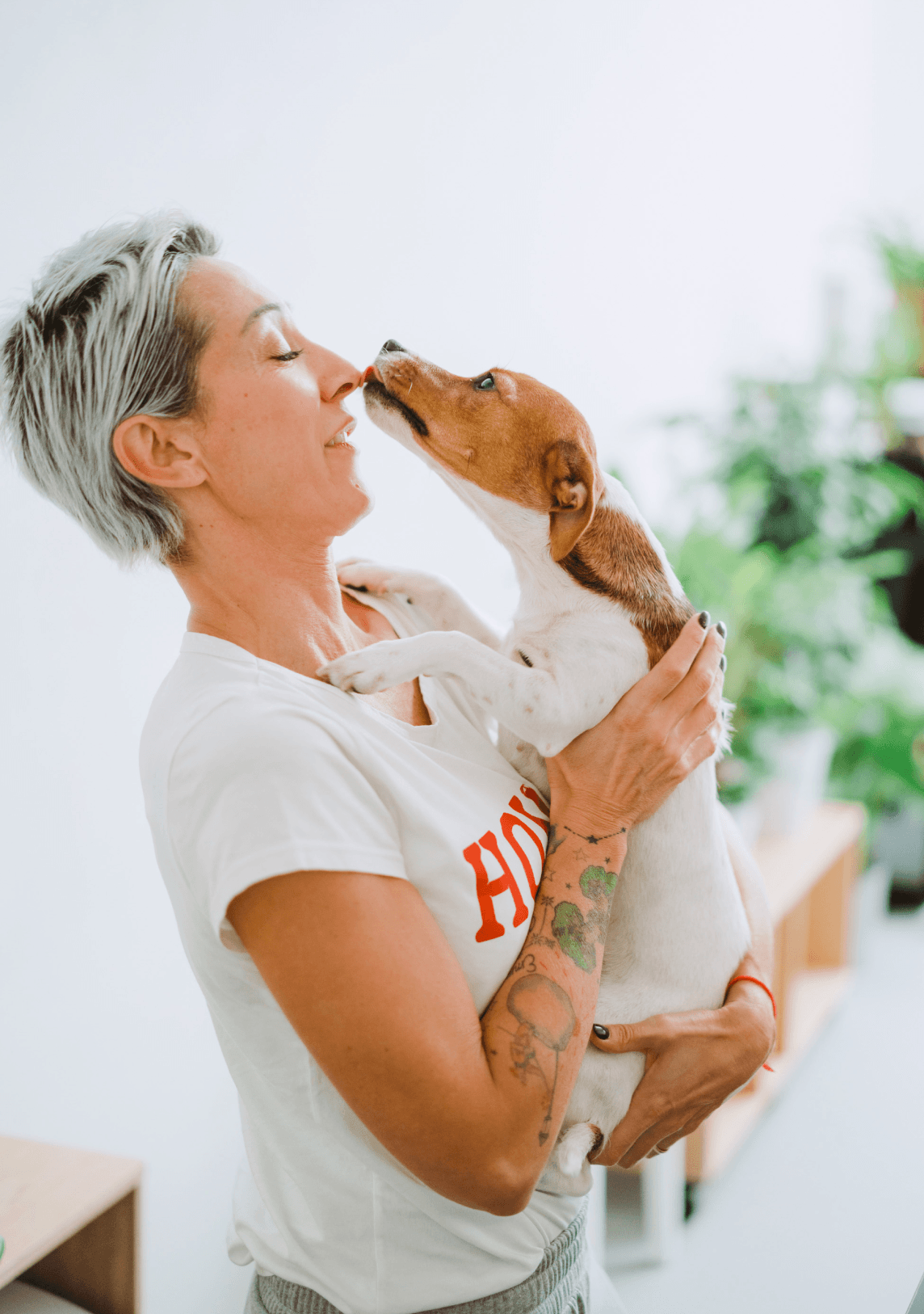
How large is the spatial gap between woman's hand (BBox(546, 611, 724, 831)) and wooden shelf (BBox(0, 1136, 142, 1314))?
→ 78 cm

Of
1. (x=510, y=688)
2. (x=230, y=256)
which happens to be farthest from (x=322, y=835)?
(x=230, y=256)

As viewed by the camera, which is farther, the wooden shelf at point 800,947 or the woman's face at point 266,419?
the wooden shelf at point 800,947

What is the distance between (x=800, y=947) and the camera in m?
3.27

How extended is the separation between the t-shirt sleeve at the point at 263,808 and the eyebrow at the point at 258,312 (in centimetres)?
38

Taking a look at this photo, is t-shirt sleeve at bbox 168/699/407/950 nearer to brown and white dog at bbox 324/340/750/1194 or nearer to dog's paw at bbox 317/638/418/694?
dog's paw at bbox 317/638/418/694

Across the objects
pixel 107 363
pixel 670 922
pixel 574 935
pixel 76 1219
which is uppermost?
pixel 107 363

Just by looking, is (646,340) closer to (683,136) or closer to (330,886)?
(683,136)

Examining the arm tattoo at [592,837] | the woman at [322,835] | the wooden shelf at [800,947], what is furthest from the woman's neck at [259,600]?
the wooden shelf at [800,947]

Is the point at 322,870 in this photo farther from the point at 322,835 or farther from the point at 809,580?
the point at 809,580

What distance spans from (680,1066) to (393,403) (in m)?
0.84

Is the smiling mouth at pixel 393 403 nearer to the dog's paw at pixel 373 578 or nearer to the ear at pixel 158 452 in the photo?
the dog's paw at pixel 373 578

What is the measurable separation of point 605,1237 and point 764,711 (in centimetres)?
147

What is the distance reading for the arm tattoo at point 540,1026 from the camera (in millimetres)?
877

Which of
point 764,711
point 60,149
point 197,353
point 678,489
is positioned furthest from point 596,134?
point 197,353
